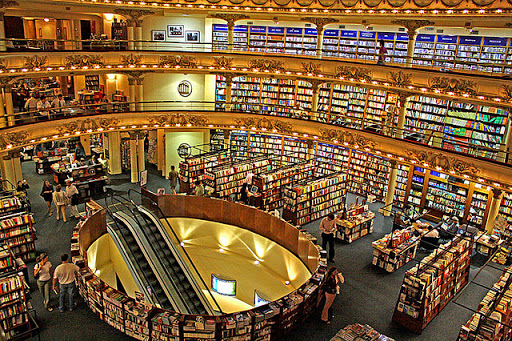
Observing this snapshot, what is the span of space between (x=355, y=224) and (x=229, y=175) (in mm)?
5247

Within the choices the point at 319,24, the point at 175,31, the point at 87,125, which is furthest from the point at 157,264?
the point at 175,31

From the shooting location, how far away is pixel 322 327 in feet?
33.6

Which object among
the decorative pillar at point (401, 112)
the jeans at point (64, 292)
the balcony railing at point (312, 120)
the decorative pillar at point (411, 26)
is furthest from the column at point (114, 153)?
the decorative pillar at point (411, 26)

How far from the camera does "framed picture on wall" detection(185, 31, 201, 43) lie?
1966 cm

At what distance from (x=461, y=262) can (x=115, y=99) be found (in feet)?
52.3

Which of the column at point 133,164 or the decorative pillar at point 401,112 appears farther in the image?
the column at point 133,164

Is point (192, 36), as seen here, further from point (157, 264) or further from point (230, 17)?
point (157, 264)

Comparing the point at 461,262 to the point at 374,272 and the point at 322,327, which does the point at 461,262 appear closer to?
the point at 374,272

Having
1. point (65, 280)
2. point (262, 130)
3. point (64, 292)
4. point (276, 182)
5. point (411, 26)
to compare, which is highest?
point (411, 26)

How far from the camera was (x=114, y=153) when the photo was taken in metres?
20.1

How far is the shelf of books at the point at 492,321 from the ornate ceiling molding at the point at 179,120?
1280cm

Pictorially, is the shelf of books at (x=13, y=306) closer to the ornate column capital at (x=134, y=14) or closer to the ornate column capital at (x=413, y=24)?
the ornate column capital at (x=134, y=14)

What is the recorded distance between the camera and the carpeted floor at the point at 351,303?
9836mm

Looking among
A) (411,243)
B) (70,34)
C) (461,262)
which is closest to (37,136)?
(70,34)
